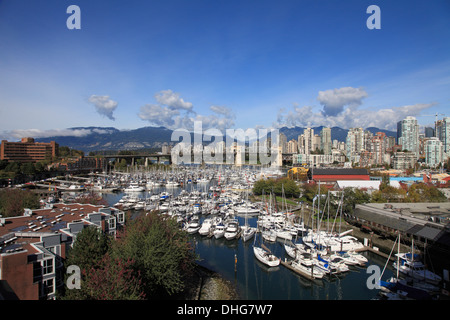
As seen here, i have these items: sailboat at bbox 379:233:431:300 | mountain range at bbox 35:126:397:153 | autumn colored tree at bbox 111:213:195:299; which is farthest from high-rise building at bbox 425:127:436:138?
autumn colored tree at bbox 111:213:195:299

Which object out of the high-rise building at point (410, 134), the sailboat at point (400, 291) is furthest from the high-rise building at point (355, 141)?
the sailboat at point (400, 291)

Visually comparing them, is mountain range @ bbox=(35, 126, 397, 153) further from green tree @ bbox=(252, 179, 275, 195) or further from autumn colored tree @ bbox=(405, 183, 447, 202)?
autumn colored tree @ bbox=(405, 183, 447, 202)

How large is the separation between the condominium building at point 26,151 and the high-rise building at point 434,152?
6184 centimetres

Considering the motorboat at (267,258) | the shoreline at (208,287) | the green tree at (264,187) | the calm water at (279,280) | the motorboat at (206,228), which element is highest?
the green tree at (264,187)

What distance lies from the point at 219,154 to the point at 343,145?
3685 cm

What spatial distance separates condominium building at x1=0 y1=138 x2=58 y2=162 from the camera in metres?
36.2

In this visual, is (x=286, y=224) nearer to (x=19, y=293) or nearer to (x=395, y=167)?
(x=19, y=293)

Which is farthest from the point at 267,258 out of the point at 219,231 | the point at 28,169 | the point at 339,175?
the point at 28,169

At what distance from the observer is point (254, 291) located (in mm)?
8070

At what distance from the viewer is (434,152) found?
42.3 m

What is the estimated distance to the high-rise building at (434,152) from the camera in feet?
137

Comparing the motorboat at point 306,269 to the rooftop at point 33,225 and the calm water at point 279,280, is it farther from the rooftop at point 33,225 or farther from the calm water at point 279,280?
the rooftop at point 33,225

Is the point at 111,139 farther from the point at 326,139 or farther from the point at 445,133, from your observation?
the point at 445,133
